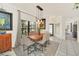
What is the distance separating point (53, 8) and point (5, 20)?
→ 114 cm

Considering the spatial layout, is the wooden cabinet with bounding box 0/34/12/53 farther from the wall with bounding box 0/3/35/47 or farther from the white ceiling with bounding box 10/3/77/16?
the white ceiling with bounding box 10/3/77/16

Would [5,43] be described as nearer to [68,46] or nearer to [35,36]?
[35,36]

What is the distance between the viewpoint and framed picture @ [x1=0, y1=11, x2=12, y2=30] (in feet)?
9.21

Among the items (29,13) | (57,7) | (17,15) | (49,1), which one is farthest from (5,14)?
(57,7)

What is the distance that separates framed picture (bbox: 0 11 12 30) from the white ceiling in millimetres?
320

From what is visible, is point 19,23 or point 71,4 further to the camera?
point 19,23

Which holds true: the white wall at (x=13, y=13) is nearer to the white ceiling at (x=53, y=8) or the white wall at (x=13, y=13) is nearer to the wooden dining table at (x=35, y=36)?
the white ceiling at (x=53, y=8)

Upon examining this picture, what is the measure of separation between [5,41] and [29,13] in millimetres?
868

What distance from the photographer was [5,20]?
9.40 feet

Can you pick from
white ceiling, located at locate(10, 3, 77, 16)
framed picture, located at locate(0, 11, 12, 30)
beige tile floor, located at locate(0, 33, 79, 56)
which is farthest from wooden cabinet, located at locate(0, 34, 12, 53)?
beige tile floor, located at locate(0, 33, 79, 56)

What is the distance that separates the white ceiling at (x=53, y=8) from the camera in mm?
2818

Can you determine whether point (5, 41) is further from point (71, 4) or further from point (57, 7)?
point (71, 4)

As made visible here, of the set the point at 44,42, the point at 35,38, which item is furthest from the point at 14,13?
the point at 44,42

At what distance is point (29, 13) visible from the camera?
119 inches
